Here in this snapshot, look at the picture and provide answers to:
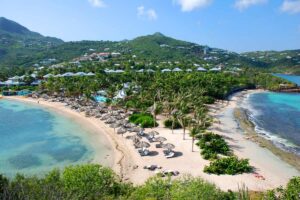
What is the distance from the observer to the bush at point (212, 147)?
1305 inches

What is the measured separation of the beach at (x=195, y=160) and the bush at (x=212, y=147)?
81cm

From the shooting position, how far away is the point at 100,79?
8000cm

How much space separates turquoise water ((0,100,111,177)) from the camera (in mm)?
32812

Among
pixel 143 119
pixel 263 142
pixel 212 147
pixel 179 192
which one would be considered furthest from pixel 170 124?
pixel 179 192

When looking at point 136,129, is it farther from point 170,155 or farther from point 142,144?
point 170,155

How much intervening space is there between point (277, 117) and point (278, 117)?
0.63 feet

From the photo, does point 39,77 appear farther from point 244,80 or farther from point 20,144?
point 244,80

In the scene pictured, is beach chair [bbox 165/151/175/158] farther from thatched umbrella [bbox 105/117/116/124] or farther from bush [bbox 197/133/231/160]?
thatched umbrella [bbox 105/117/116/124]

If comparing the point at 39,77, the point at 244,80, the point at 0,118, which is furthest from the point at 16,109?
the point at 244,80

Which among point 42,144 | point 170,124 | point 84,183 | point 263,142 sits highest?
point 84,183

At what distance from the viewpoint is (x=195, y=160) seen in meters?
32.3

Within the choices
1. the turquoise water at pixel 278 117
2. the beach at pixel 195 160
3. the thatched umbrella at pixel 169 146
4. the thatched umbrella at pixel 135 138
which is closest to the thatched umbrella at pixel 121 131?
the beach at pixel 195 160

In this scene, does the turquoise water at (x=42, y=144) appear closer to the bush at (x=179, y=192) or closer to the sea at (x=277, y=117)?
the bush at (x=179, y=192)

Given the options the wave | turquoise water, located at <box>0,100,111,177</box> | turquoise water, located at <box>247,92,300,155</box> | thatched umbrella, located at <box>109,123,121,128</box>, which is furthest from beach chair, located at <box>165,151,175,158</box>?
turquoise water, located at <box>247,92,300,155</box>
